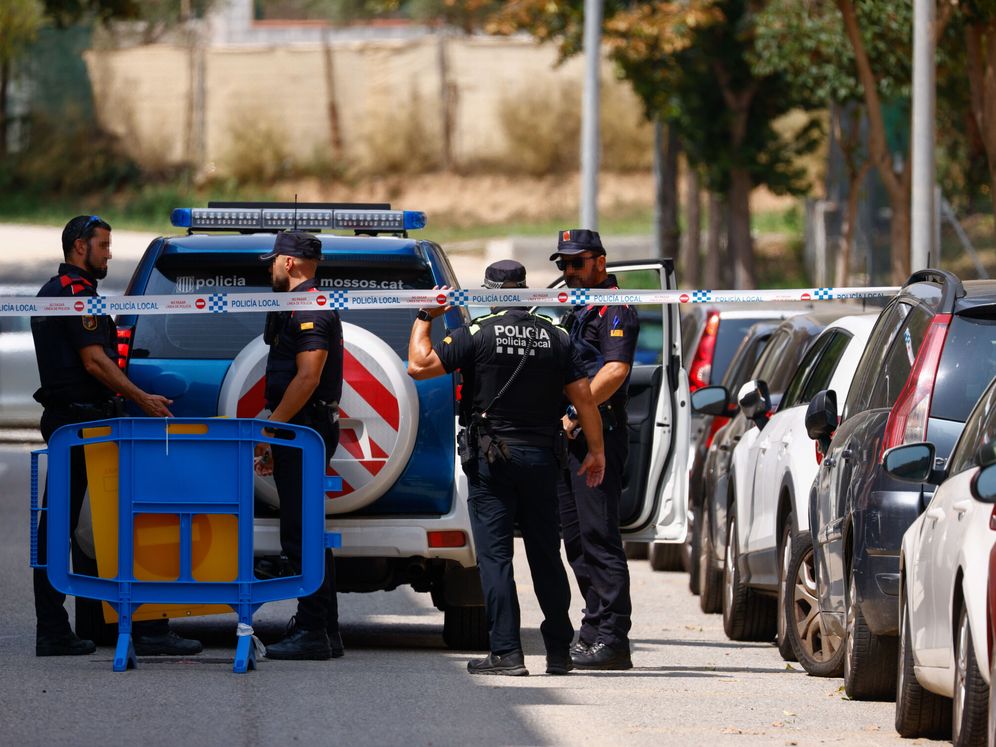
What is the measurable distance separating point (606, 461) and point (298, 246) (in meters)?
1.81

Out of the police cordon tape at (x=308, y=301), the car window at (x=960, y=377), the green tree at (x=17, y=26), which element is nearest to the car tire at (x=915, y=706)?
the car window at (x=960, y=377)

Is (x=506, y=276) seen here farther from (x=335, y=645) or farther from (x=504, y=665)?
(x=335, y=645)

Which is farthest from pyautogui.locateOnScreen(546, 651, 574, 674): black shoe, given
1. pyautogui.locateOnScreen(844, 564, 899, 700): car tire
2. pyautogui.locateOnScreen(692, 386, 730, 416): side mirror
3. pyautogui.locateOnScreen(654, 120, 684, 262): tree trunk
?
pyautogui.locateOnScreen(654, 120, 684, 262): tree trunk

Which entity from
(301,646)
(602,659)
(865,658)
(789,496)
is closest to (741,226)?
(789,496)

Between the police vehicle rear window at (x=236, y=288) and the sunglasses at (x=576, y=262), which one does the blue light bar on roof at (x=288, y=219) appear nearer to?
the police vehicle rear window at (x=236, y=288)

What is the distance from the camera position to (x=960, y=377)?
8.01 m

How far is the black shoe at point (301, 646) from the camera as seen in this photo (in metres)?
9.31

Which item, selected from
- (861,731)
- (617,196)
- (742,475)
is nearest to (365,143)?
(617,196)

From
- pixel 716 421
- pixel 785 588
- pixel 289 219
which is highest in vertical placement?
pixel 289 219

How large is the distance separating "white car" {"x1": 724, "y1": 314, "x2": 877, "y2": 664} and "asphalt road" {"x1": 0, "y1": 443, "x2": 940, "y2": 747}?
216mm

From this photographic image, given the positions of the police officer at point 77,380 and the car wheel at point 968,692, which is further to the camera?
the police officer at point 77,380

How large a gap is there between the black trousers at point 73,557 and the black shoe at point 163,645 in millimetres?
38

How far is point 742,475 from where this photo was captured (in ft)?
37.1

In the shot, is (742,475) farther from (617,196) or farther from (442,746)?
(617,196)
